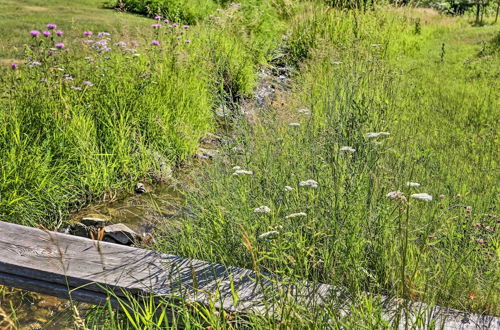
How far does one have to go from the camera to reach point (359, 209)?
266 cm

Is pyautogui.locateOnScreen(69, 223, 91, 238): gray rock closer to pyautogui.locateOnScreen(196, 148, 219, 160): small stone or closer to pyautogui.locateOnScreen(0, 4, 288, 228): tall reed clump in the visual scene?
pyautogui.locateOnScreen(0, 4, 288, 228): tall reed clump

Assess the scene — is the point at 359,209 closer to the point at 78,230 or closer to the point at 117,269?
the point at 117,269

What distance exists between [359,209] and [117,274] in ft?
4.13

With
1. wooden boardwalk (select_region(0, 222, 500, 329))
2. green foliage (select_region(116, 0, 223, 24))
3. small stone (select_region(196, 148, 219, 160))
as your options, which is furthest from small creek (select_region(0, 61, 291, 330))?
green foliage (select_region(116, 0, 223, 24))

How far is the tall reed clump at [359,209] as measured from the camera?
233 centimetres

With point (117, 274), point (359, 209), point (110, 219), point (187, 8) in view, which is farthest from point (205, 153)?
point (187, 8)

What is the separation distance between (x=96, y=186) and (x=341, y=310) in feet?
9.70

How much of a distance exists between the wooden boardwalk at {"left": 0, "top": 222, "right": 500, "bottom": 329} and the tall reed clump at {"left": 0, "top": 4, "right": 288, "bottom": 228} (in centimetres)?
113

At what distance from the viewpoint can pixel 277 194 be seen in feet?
9.91

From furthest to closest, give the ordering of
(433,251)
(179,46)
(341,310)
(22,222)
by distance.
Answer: (179,46)
(22,222)
(433,251)
(341,310)

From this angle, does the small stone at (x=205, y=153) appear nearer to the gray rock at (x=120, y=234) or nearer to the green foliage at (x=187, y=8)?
the gray rock at (x=120, y=234)

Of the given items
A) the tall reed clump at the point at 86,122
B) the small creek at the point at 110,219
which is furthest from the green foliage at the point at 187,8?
the small creek at the point at 110,219

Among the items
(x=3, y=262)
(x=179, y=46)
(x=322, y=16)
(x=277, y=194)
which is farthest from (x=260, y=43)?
(x=3, y=262)

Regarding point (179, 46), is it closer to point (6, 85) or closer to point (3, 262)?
point (6, 85)
